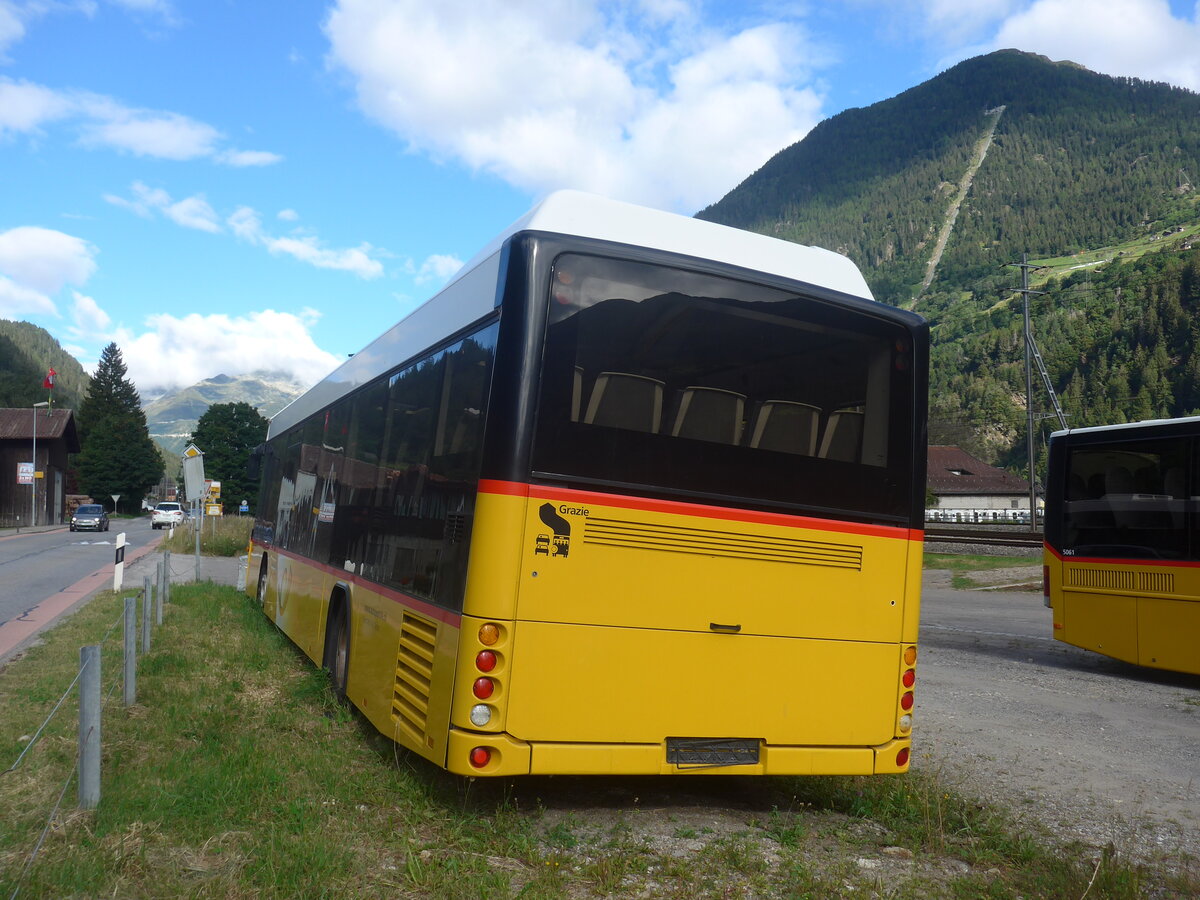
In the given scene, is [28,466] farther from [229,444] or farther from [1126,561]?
[1126,561]

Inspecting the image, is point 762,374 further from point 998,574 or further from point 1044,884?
point 998,574

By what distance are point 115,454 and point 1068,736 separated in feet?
365

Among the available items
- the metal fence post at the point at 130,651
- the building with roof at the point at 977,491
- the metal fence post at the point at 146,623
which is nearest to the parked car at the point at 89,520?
the metal fence post at the point at 146,623

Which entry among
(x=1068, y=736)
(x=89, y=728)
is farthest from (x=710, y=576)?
(x=1068, y=736)

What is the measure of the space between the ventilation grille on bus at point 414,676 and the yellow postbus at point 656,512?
0.02m

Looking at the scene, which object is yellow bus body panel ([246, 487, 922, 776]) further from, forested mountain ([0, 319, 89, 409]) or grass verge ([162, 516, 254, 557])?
forested mountain ([0, 319, 89, 409])

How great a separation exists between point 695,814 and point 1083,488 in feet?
28.3

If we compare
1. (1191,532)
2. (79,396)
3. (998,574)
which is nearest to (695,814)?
(1191,532)

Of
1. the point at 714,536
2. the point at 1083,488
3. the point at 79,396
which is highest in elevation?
the point at 79,396

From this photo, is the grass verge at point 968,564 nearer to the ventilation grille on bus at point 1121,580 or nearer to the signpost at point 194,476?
the ventilation grille on bus at point 1121,580

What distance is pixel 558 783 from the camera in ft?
21.4

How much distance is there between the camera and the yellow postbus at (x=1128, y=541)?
11117mm

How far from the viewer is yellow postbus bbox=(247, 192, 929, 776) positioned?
5.29 meters

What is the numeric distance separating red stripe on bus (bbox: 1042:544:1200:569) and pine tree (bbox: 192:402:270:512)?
342ft
